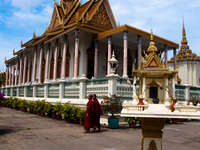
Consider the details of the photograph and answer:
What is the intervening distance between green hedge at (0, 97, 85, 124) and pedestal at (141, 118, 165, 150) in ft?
26.1

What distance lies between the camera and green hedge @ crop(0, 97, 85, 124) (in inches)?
423

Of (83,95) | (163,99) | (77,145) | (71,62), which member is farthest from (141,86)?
(71,62)

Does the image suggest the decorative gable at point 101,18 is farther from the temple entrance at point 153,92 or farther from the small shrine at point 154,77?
the temple entrance at point 153,92

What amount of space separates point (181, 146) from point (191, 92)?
1013 cm

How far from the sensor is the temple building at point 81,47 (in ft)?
50.4

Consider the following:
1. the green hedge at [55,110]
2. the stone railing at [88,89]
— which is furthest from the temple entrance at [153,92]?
the green hedge at [55,110]

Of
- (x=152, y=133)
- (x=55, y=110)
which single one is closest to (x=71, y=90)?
(x=55, y=110)

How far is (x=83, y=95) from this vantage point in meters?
13.0

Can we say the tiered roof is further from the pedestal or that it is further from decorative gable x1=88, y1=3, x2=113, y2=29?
the pedestal

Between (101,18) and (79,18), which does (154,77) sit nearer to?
(79,18)

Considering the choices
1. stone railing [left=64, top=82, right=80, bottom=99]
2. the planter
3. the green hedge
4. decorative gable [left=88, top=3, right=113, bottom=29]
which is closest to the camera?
the planter

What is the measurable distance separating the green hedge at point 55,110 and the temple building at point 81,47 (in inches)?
51.5

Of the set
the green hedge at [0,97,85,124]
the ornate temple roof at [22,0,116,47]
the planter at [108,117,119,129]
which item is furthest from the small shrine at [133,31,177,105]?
the ornate temple roof at [22,0,116,47]

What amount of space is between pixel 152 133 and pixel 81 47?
17510mm
